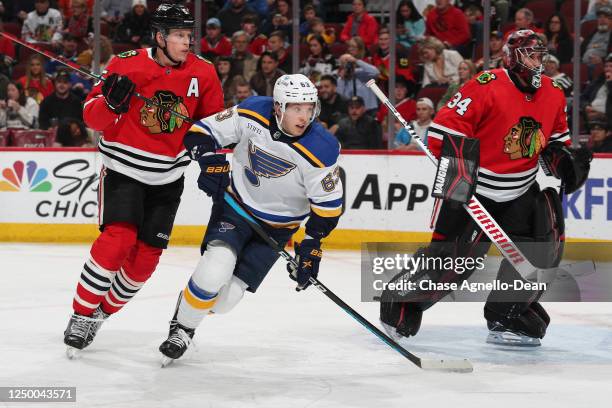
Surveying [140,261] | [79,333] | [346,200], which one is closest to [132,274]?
[140,261]

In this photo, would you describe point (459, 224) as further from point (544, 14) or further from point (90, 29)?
point (90, 29)

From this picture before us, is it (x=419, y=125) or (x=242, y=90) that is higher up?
(x=242, y=90)

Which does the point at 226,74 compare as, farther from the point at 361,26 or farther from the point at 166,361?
the point at 166,361

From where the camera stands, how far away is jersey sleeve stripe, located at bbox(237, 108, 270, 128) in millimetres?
3863

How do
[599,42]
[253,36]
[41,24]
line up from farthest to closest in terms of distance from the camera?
1. [41,24]
2. [253,36]
3. [599,42]

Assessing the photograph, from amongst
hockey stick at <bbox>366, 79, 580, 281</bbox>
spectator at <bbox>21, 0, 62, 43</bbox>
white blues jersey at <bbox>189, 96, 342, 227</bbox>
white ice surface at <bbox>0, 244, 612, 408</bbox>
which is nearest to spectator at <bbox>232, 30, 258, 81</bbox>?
spectator at <bbox>21, 0, 62, 43</bbox>

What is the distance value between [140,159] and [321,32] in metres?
4.06

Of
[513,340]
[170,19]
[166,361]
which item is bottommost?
[513,340]

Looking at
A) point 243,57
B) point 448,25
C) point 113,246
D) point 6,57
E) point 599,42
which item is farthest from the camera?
point 6,57

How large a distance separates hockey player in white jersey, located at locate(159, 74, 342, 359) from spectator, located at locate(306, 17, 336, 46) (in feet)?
13.4

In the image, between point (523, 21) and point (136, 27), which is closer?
point (523, 21)

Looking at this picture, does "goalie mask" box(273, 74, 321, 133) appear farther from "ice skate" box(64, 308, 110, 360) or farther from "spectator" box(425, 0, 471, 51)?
"spectator" box(425, 0, 471, 51)

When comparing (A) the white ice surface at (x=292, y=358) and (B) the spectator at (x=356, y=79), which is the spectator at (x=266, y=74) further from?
(A) the white ice surface at (x=292, y=358)

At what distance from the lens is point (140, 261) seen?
4.17m
